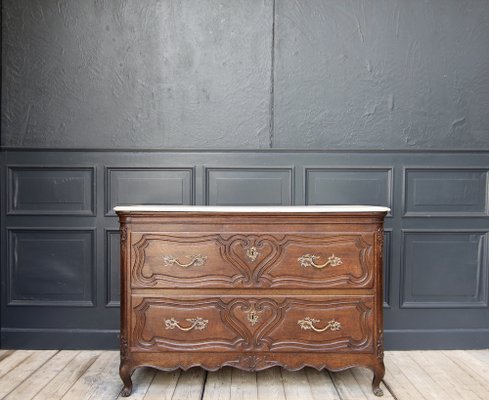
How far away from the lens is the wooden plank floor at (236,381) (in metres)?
2.54

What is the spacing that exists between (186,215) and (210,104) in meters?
1.12

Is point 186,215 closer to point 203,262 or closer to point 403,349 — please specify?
point 203,262

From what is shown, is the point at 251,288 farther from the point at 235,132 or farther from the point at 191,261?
the point at 235,132

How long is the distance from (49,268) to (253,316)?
169cm

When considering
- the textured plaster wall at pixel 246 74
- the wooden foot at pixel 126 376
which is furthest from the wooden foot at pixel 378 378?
the textured plaster wall at pixel 246 74

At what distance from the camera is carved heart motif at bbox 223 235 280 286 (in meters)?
2.52

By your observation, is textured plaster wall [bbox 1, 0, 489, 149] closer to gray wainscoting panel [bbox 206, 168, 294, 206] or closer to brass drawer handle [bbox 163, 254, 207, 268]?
gray wainscoting panel [bbox 206, 168, 294, 206]

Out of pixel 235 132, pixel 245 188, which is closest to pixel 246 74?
pixel 235 132

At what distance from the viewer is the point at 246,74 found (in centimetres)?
329

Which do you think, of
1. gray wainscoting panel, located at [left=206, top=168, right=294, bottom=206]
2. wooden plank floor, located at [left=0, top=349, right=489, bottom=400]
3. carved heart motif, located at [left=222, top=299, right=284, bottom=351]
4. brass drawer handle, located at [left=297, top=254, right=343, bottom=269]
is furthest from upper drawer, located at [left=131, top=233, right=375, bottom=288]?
gray wainscoting panel, located at [left=206, top=168, right=294, bottom=206]

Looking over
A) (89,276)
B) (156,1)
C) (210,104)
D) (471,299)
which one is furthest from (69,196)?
(471,299)

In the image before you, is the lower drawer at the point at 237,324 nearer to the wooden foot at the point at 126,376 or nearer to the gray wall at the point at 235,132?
the wooden foot at the point at 126,376

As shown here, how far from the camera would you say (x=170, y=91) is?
3.29 meters

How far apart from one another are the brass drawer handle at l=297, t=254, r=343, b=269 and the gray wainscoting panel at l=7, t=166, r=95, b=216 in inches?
65.5
